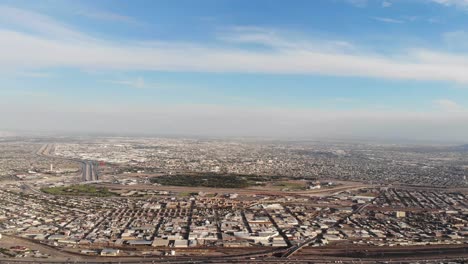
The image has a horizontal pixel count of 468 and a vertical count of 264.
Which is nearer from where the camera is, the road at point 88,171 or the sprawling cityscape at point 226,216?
the sprawling cityscape at point 226,216

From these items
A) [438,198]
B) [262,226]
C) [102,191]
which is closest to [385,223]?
[262,226]

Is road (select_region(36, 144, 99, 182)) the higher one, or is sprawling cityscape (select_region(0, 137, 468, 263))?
road (select_region(36, 144, 99, 182))

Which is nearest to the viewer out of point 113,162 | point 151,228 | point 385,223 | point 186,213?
point 151,228

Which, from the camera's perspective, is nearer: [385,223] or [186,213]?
[385,223]

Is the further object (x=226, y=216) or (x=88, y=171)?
(x=88, y=171)

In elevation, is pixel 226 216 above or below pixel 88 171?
below

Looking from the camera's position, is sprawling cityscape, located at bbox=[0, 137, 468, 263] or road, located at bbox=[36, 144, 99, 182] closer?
sprawling cityscape, located at bbox=[0, 137, 468, 263]

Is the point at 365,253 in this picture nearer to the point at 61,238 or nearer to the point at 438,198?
the point at 61,238

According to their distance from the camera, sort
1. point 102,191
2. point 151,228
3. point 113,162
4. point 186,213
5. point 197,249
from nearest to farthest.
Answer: point 197,249, point 151,228, point 186,213, point 102,191, point 113,162
